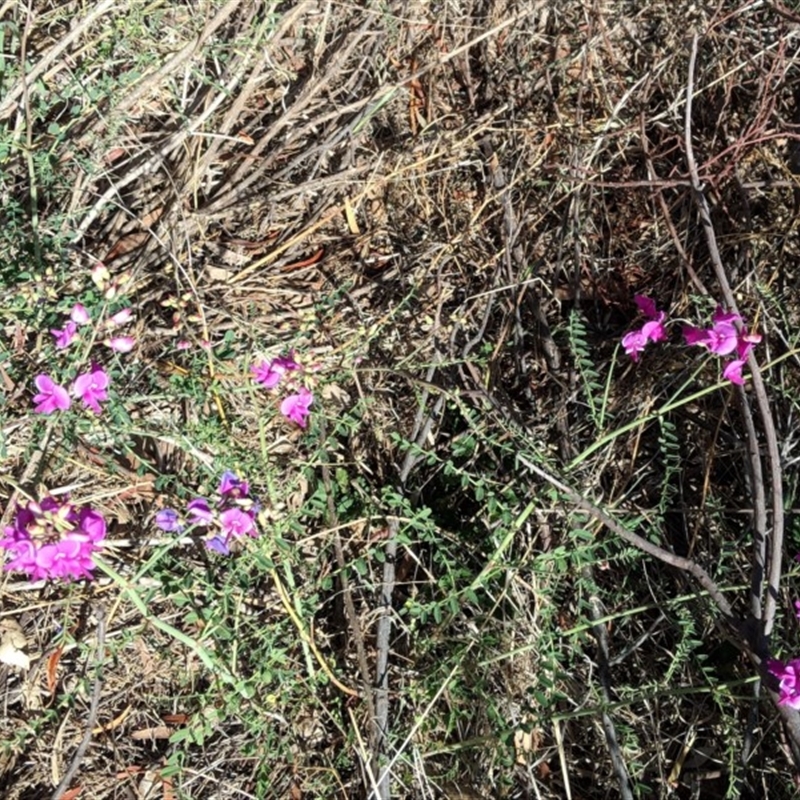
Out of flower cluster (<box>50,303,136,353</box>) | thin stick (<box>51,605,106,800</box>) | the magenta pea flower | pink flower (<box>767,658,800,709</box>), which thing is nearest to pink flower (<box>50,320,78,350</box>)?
flower cluster (<box>50,303,136,353</box>)

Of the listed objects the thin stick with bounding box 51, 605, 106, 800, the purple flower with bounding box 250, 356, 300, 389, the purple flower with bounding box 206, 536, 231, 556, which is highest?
the purple flower with bounding box 250, 356, 300, 389

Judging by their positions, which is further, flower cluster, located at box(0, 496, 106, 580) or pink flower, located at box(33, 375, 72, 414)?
pink flower, located at box(33, 375, 72, 414)

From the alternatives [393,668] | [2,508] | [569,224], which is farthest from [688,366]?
[2,508]

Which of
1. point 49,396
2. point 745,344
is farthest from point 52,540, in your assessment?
point 745,344

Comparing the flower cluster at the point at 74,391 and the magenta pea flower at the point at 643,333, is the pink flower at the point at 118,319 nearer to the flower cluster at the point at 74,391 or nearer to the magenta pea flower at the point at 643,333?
the flower cluster at the point at 74,391

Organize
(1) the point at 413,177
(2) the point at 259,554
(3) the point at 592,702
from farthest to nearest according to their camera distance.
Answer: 1. (1) the point at 413,177
2. (3) the point at 592,702
3. (2) the point at 259,554

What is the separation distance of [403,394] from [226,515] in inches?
23.7

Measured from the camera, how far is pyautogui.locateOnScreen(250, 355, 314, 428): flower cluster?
1.99 meters

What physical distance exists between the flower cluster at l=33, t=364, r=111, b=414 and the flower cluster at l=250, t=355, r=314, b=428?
1.08 feet

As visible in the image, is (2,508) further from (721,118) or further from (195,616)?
(721,118)

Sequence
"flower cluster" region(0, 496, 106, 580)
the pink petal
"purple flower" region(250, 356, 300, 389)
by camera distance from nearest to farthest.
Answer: "flower cluster" region(0, 496, 106, 580), "purple flower" region(250, 356, 300, 389), the pink petal

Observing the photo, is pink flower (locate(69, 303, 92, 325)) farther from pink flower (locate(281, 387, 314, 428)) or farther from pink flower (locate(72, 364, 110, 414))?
pink flower (locate(281, 387, 314, 428))

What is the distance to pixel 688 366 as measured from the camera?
2242 millimetres

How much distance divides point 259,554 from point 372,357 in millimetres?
584
